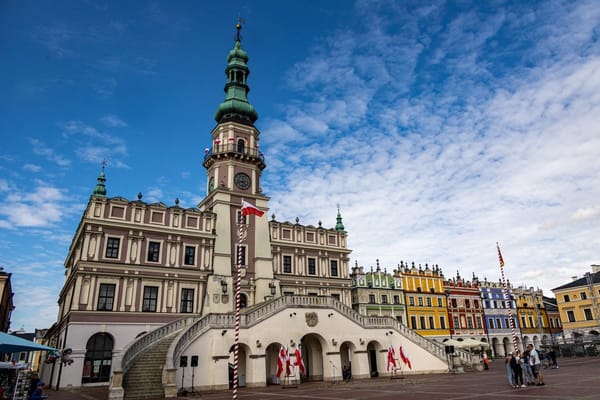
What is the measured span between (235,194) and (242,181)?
194 centimetres

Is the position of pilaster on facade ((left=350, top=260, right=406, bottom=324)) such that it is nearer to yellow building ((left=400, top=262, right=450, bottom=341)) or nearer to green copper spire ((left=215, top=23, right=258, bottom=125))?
yellow building ((left=400, top=262, right=450, bottom=341))

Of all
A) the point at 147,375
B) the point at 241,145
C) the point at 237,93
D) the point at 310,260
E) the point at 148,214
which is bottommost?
the point at 147,375

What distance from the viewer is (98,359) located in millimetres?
32188

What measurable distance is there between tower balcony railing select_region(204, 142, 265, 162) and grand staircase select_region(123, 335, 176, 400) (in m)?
22.0

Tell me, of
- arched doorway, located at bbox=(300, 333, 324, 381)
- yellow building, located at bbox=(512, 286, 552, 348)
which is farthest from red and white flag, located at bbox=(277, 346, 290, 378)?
yellow building, located at bbox=(512, 286, 552, 348)

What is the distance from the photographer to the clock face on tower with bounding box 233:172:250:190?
44344mm

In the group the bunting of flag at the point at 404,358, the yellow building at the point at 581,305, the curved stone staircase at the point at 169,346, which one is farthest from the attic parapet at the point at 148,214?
the yellow building at the point at 581,305

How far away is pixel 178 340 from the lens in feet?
88.7

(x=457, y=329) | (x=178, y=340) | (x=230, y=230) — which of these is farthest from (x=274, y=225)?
(x=457, y=329)

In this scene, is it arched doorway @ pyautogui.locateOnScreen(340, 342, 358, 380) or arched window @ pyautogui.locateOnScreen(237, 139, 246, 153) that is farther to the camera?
arched window @ pyautogui.locateOnScreen(237, 139, 246, 153)

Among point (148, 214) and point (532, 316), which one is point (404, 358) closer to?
point (148, 214)

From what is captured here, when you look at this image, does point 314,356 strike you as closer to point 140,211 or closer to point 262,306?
point 262,306

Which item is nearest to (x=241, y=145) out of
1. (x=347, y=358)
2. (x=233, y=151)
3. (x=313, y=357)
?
(x=233, y=151)

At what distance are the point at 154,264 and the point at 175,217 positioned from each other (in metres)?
4.86
